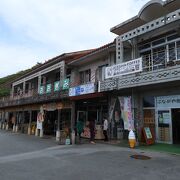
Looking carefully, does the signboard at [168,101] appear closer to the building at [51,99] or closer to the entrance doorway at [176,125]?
the entrance doorway at [176,125]

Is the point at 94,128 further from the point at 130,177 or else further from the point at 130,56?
the point at 130,177

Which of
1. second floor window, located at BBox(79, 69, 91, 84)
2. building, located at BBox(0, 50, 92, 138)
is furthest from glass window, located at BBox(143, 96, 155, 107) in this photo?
second floor window, located at BBox(79, 69, 91, 84)

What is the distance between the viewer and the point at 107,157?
9.92 meters

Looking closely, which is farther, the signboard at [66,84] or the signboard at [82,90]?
the signboard at [66,84]

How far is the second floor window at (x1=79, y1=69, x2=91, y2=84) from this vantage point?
63.7ft

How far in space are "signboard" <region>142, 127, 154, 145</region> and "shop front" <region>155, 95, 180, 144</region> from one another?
1.92ft

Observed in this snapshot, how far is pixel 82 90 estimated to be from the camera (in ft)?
51.0

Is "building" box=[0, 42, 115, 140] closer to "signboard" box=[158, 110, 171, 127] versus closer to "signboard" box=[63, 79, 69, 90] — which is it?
"signboard" box=[63, 79, 69, 90]

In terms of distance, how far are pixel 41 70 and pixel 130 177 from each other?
708 inches

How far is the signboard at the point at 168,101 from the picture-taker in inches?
490

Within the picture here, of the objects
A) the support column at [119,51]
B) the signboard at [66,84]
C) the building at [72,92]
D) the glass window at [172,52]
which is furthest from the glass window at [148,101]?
the signboard at [66,84]

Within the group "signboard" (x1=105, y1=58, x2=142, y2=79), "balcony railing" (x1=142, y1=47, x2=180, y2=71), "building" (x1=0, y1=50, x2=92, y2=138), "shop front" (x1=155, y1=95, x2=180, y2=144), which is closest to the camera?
"signboard" (x1=105, y1=58, x2=142, y2=79)

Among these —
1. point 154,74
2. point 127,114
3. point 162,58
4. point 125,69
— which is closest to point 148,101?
point 127,114

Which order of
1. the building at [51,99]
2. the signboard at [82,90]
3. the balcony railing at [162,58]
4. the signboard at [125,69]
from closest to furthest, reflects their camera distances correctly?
the signboard at [125,69] < the balcony railing at [162,58] < the signboard at [82,90] < the building at [51,99]
